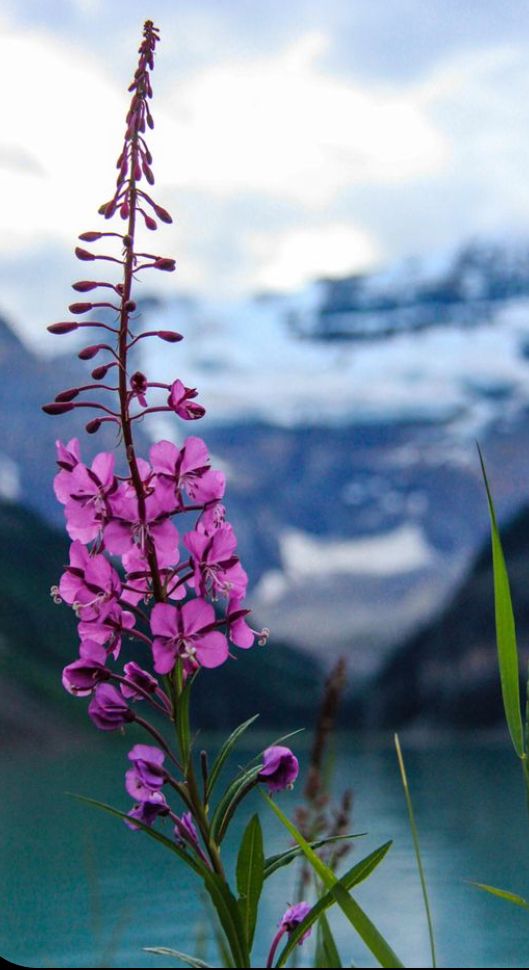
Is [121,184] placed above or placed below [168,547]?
above

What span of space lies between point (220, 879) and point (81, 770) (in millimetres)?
29801

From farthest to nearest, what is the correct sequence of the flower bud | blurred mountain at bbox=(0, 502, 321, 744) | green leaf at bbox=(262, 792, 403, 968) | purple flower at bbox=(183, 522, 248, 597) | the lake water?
blurred mountain at bbox=(0, 502, 321, 744)
the lake water
the flower bud
purple flower at bbox=(183, 522, 248, 597)
green leaf at bbox=(262, 792, 403, 968)

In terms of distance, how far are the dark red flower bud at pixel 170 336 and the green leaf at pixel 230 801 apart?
408 mm

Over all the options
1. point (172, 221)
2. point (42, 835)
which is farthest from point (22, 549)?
point (172, 221)

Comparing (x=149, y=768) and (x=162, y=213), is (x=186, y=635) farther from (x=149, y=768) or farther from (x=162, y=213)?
(x=162, y=213)

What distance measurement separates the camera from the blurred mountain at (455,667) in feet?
111

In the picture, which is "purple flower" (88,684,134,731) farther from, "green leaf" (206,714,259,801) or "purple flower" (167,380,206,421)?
"purple flower" (167,380,206,421)

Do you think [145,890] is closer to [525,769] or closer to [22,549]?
[525,769]

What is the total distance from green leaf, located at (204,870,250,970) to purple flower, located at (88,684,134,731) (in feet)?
0.51

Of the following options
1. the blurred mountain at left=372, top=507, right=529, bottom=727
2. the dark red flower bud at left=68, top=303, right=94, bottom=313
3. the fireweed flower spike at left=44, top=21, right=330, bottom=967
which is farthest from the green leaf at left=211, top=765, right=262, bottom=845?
the blurred mountain at left=372, top=507, right=529, bottom=727

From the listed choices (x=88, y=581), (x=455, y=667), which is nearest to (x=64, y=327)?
(x=88, y=581)

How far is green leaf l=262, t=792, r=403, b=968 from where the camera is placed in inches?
34.8

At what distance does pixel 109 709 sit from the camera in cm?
98

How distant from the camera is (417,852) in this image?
1.02 m
